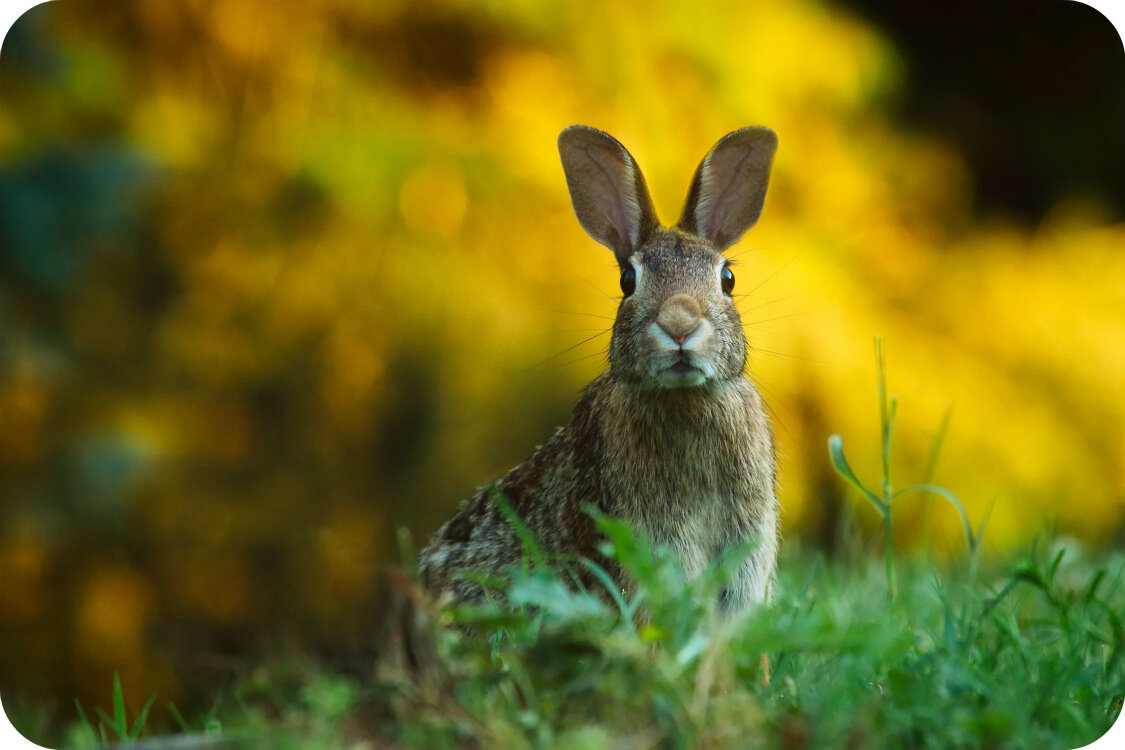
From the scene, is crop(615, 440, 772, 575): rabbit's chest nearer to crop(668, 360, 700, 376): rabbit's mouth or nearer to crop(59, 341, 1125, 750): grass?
crop(668, 360, 700, 376): rabbit's mouth

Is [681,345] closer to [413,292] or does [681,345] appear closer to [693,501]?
[693,501]

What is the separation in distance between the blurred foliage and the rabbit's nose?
94 centimetres

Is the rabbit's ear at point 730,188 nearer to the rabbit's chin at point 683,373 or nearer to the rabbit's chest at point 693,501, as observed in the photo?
the rabbit's chin at point 683,373

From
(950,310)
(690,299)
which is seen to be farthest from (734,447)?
(950,310)

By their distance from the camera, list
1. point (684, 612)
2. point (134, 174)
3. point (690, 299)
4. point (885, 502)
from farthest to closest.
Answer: point (134, 174) < point (690, 299) < point (885, 502) < point (684, 612)

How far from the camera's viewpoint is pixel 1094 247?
3.33m

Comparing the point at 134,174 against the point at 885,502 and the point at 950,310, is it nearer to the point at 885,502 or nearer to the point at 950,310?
the point at 885,502

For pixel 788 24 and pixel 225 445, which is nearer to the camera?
pixel 788 24

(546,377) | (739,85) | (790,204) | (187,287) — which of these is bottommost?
(546,377)

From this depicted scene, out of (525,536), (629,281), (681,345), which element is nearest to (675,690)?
(525,536)

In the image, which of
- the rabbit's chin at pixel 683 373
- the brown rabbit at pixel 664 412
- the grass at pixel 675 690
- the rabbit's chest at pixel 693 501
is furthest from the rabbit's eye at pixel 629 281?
the grass at pixel 675 690

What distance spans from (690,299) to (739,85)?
4.72 ft

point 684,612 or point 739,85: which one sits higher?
point 739,85

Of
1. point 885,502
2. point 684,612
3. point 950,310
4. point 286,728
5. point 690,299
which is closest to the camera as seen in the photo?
point 286,728
